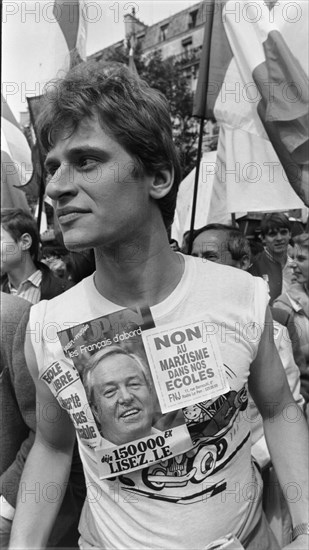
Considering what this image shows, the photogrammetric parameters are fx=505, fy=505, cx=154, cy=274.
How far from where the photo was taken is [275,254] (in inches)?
165

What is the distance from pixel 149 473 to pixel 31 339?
1.40 ft

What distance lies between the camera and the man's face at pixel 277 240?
4.18m

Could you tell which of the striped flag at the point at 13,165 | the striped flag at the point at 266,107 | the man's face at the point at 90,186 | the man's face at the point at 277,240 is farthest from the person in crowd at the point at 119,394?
the striped flag at the point at 13,165

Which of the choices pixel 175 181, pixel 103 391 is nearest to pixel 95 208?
pixel 175 181

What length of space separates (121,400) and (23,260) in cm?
243

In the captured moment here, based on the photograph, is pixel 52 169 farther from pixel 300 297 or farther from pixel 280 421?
pixel 300 297

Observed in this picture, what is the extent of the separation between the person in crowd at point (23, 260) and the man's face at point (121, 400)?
2.16m

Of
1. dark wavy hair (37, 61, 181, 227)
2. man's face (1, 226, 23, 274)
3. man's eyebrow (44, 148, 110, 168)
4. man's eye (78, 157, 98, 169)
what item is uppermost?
dark wavy hair (37, 61, 181, 227)

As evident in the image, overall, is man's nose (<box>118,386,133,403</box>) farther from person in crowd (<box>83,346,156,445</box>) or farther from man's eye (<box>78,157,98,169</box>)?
man's eye (<box>78,157,98,169</box>)

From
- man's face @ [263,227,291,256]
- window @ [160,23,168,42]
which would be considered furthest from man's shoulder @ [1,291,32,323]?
window @ [160,23,168,42]

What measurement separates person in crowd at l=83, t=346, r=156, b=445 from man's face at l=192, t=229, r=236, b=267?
5.31 feet

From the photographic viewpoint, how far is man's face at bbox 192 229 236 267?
2728 millimetres

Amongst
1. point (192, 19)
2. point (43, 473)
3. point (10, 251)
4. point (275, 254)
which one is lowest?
point (275, 254)

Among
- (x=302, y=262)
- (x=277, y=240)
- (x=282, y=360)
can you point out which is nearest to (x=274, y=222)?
(x=277, y=240)
